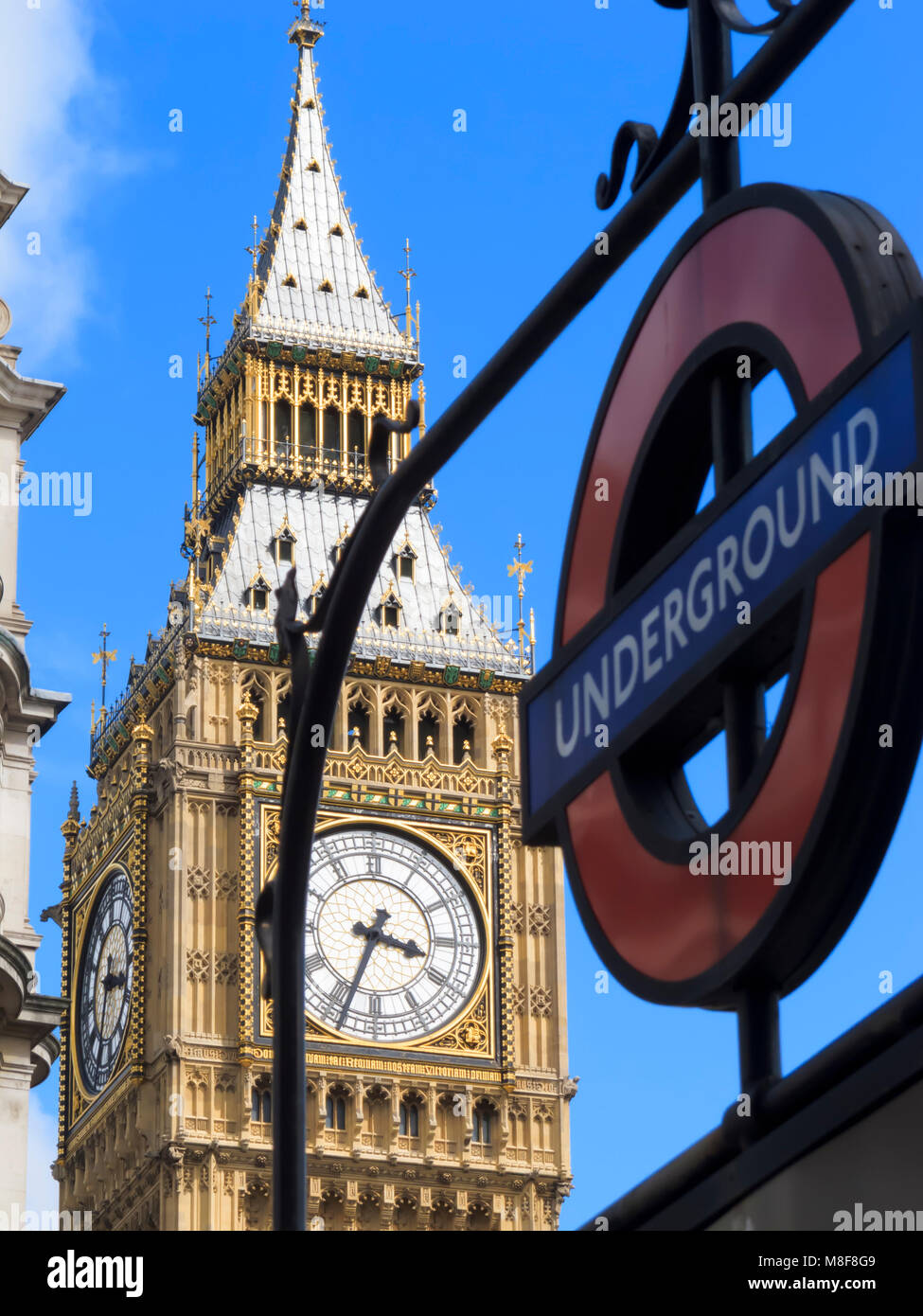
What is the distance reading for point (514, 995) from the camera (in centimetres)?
8025

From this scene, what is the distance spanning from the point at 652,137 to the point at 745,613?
95.2 inches

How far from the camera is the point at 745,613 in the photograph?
1166cm

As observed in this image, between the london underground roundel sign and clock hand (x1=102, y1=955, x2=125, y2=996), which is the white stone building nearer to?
the london underground roundel sign

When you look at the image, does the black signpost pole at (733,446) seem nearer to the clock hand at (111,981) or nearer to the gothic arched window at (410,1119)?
the gothic arched window at (410,1119)

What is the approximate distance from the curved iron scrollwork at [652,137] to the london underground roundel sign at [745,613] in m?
0.47

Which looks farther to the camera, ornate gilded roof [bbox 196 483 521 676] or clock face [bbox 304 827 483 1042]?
ornate gilded roof [bbox 196 483 521 676]

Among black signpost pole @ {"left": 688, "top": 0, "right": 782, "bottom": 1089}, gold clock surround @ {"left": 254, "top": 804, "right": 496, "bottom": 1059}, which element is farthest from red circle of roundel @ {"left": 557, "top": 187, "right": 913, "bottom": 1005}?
gold clock surround @ {"left": 254, "top": 804, "right": 496, "bottom": 1059}

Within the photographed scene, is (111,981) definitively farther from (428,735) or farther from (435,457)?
(435,457)

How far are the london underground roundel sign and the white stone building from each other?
729 inches

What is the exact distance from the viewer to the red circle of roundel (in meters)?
11.1

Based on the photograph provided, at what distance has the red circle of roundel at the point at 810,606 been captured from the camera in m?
11.1

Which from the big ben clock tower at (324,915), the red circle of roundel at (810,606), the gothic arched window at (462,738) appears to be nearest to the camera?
the red circle of roundel at (810,606)

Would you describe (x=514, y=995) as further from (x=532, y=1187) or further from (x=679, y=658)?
(x=679, y=658)

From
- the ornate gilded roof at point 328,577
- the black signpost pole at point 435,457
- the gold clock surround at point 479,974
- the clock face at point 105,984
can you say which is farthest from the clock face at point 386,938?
the black signpost pole at point 435,457
